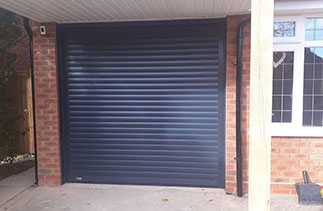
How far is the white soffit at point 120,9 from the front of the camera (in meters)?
3.46

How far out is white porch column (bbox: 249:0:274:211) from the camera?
180 cm

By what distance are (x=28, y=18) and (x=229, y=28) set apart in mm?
3221

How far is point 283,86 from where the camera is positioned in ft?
13.5

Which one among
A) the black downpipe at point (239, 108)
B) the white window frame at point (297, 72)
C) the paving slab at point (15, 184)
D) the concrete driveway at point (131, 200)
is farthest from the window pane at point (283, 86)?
the paving slab at point (15, 184)

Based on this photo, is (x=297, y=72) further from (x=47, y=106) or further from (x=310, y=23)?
(x=47, y=106)

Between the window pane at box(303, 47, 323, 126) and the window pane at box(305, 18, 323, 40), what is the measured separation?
180 millimetres

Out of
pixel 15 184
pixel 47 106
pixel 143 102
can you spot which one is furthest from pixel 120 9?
pixel 15 184

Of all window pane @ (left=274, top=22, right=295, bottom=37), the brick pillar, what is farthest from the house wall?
window pane @ (left=274, top=22, right=295, bottom=37)

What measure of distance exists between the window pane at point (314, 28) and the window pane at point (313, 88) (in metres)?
0.18

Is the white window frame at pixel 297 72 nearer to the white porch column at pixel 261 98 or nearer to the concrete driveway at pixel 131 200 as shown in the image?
the concrete driveway at pixel 131 200

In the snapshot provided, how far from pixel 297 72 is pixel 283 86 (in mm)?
286

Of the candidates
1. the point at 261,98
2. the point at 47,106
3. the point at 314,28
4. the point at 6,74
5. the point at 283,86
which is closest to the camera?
the point at 261,98

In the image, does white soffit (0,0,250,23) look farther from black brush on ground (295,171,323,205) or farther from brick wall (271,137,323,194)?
black brush on ground (295,171,323,205)

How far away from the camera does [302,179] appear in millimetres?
4078
